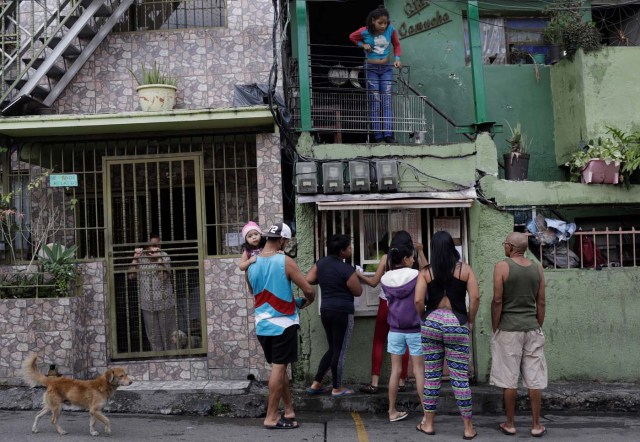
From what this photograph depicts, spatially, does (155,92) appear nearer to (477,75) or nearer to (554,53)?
(477,75)

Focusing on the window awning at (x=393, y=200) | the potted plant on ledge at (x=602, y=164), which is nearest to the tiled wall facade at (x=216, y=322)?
the window awning at (x=393, y=200)

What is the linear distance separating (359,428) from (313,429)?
48 cm

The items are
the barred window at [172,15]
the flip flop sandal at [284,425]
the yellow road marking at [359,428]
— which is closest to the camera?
the yellow road marking at [359,428]

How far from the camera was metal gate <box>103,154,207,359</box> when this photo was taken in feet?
32.1

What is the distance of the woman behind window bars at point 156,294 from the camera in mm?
9789

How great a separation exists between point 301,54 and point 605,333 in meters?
5.15

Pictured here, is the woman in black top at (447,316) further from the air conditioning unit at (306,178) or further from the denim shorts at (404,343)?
the air conditioning unit at (306,178)

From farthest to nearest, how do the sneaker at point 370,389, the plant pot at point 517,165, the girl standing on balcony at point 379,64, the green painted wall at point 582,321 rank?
the plant pot at point 517,165, the girl standing on balcony at point 379,64, the green painted wall at point 582,321, the sneaker at point 370,389

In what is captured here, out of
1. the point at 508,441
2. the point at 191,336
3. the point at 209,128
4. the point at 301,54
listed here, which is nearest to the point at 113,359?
the point at 191,336

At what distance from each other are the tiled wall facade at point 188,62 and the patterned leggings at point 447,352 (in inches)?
181

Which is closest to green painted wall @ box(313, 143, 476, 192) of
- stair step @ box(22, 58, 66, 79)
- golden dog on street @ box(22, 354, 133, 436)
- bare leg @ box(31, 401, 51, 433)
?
stair step @ box(22, 58, 66, 79)

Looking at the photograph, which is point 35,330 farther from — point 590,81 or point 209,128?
point 590,81

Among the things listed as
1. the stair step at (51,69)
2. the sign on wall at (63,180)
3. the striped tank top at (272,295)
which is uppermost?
the stair step at (51,69)

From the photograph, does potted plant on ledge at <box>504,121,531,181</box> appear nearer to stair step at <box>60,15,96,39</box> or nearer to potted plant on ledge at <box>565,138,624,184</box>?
potted plant on ledge at <box>565,138,624,184</box>
